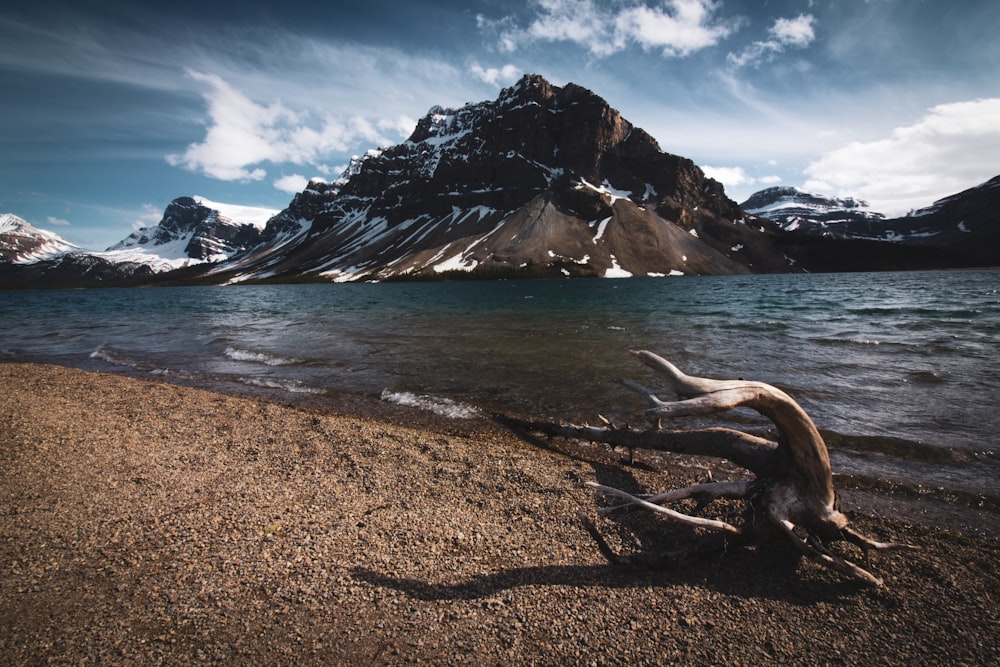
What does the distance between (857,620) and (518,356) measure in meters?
17.7

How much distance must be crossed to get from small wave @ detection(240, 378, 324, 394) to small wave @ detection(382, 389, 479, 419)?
10.2ft

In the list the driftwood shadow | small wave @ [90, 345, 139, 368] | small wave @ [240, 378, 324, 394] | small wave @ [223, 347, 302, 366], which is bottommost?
the driftwood shadow

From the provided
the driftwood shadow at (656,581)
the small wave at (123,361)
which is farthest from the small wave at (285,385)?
the driftwood shadow at (656,581)

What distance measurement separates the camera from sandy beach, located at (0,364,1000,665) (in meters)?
4.52

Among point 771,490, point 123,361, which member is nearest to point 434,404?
point 771,490

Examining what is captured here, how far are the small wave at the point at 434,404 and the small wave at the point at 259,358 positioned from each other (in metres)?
8.93

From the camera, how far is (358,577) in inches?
217

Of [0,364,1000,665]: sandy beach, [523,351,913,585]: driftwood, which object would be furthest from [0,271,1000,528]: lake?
[0,364,1000,665]: sandy beach

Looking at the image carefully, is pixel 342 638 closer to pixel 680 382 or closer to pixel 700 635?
pixel 700 635

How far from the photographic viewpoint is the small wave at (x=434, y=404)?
1340cm

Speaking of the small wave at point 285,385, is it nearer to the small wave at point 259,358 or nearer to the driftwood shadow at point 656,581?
the small wave at point 259,358

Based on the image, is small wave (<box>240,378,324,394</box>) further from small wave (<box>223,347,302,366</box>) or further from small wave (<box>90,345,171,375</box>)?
small wave (<box>90,345,171,375</box>)

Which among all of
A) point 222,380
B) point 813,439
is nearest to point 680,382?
point 813,439

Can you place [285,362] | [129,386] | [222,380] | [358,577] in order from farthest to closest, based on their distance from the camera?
[285,362] < [222,380] < [129,386] < [358,577]
